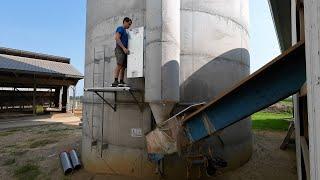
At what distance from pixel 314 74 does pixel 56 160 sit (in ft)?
29.8

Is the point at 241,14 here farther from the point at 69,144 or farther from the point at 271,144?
the point at 69,144

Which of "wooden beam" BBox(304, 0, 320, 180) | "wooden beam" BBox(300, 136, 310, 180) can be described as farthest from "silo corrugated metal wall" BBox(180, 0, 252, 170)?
"wooden beam" BBox(304, 0, 320, 180)

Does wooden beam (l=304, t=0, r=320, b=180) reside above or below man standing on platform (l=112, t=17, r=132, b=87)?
below

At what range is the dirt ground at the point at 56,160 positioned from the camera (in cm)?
768

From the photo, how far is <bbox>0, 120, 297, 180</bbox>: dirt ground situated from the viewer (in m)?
7.68

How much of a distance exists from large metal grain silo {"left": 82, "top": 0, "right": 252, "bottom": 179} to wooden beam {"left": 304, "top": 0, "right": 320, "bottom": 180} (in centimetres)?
344

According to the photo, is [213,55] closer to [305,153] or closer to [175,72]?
[175,72]

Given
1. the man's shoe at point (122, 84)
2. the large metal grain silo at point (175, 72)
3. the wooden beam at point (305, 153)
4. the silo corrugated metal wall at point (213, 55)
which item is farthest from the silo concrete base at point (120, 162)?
the wooden beam at point (305, 153)

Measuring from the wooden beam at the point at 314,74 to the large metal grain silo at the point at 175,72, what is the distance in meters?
3.44

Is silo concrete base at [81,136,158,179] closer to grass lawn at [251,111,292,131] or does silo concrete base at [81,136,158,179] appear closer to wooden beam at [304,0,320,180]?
wooden beam at [304,0,320,180]

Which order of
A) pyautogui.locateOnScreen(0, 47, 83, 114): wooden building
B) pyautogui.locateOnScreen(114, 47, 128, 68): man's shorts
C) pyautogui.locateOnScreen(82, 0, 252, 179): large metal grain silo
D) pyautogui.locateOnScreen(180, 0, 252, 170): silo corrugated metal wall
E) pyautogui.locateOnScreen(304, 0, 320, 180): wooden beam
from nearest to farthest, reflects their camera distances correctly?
pyautogui.locateOnScreen(304, 0, 320, 180): wooden beam < pyautogui.locateOnScreen(82, 0, 252, 179): large metal grain silo < pyautogui.locateOnScreen(114, 47, 128, 68): man's shorts < pyautogui.locateOnScreen(180, 0, 252, 170): silo corrugated metal wall < pyautogui.locateOnScreen(0, 47, 83, 114): wooden building

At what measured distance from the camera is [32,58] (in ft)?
84.4

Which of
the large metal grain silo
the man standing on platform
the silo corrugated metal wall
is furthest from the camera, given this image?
the silo corrugated metal wall

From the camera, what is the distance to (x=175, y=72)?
5.42 m
